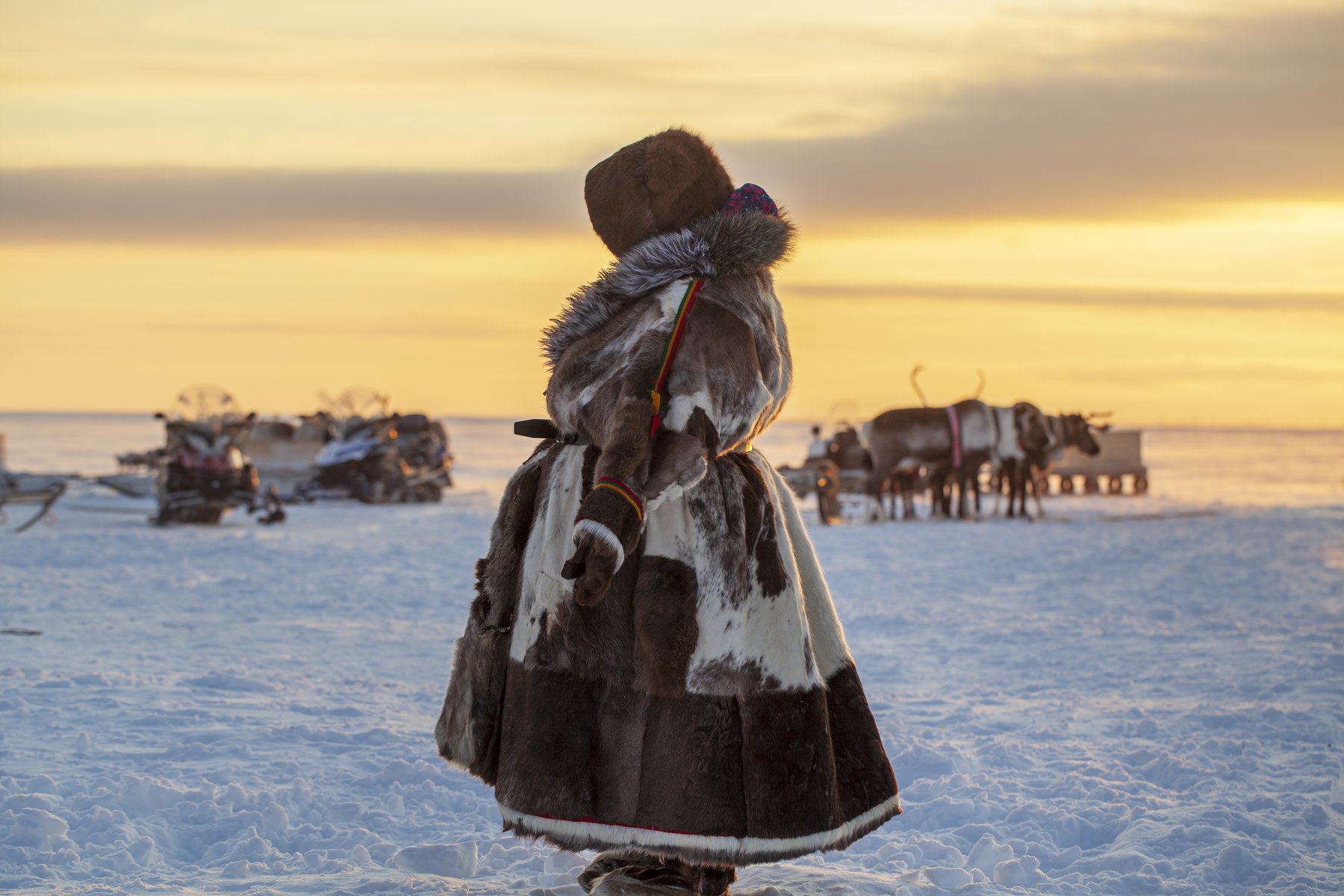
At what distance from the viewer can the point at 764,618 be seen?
3459 millimetres

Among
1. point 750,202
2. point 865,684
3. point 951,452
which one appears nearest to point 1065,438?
point 951,452

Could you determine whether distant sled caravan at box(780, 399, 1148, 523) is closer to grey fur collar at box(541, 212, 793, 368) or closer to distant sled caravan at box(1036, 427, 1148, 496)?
distant sled caravan at box(1036, 427, 1148, 496)

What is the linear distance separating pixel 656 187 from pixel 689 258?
24 cm

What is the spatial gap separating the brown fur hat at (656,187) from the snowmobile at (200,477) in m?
16.1

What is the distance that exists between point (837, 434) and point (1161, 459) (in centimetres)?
3469

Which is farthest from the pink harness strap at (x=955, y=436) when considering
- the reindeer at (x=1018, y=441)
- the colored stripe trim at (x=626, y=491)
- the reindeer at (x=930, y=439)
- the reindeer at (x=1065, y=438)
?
the colored stripe trim at (x=626, y=491)

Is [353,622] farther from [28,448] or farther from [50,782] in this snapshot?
[28,448]

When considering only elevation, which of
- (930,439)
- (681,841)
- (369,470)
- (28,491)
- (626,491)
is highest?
(930,439)

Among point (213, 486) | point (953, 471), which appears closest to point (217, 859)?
point (213, 486)

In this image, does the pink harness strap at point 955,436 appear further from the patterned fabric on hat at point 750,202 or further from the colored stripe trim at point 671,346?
the colored stripe trim at point 671,346

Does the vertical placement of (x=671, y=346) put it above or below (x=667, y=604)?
above

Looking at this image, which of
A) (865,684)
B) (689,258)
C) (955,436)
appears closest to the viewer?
(689,258)

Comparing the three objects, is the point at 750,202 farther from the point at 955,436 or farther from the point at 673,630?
the point at 955,436

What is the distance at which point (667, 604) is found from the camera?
3334mm
